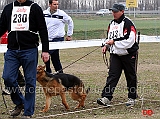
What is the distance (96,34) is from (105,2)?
107ft

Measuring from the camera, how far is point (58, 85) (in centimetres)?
811

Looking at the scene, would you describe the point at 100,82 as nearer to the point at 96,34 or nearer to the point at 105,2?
the point at 96,34

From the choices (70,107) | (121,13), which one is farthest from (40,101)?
(121,13)

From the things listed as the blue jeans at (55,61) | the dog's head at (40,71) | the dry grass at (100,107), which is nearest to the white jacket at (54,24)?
the blue jeans at (55,61)

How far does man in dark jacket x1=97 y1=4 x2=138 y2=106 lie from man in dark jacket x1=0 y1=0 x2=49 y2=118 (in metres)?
1.77

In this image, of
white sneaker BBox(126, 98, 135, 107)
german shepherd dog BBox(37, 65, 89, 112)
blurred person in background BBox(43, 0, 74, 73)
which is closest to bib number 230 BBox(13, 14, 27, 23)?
german shepherd dog BBox(37, 65, 89, 112)

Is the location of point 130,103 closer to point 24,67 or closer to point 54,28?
point 24,67

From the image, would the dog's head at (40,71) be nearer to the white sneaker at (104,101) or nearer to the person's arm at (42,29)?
the person's arm at (42,29)

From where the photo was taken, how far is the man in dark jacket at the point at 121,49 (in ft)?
27.4

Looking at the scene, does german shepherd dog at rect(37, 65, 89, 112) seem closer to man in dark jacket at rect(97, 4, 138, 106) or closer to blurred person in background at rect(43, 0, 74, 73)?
man in dark jacket at rect(97, 4, 138, 106)

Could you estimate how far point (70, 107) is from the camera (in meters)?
8.67

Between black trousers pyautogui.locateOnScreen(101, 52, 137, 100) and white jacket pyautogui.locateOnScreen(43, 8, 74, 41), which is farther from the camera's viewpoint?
white jacket pyautogui.locateOnScreen(43, 8, 74, 41)

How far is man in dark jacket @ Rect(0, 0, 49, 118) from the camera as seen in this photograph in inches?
277

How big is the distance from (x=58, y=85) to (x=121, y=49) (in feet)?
4.45
